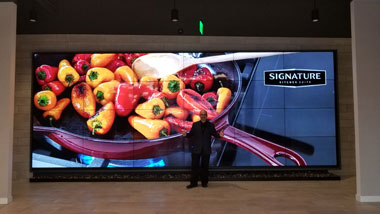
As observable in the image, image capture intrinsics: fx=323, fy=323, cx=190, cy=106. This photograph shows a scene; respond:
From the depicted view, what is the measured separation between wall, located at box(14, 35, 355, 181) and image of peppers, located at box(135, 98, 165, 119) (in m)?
1.30

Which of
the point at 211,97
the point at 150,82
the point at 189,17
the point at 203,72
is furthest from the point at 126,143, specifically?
the point at 189,17

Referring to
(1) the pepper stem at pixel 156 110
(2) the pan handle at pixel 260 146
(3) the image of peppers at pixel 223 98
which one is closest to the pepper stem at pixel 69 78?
(1) the pepper stem at pixel 156 110

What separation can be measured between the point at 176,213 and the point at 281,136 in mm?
3621

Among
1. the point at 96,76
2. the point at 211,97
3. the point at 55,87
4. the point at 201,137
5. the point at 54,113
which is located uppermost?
the point at 96,76

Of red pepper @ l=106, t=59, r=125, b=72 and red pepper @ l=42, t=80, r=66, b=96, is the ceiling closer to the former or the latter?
red pepper @ l=106, t=59, r=125, b=72

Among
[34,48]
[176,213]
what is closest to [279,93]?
[176,213]

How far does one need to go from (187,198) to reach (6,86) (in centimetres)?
338

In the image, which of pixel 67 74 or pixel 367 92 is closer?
pixel 367 92

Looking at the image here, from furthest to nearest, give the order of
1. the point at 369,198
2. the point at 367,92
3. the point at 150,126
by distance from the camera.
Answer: the point at 150,126 < the point at 367,92 < the point at 369,198

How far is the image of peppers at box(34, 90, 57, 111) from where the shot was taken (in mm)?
7074

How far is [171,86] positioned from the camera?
7.09 meters

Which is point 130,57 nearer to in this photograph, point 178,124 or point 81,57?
point 81,57

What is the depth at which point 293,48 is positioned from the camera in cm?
757

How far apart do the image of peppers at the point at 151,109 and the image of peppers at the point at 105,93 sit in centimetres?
63
